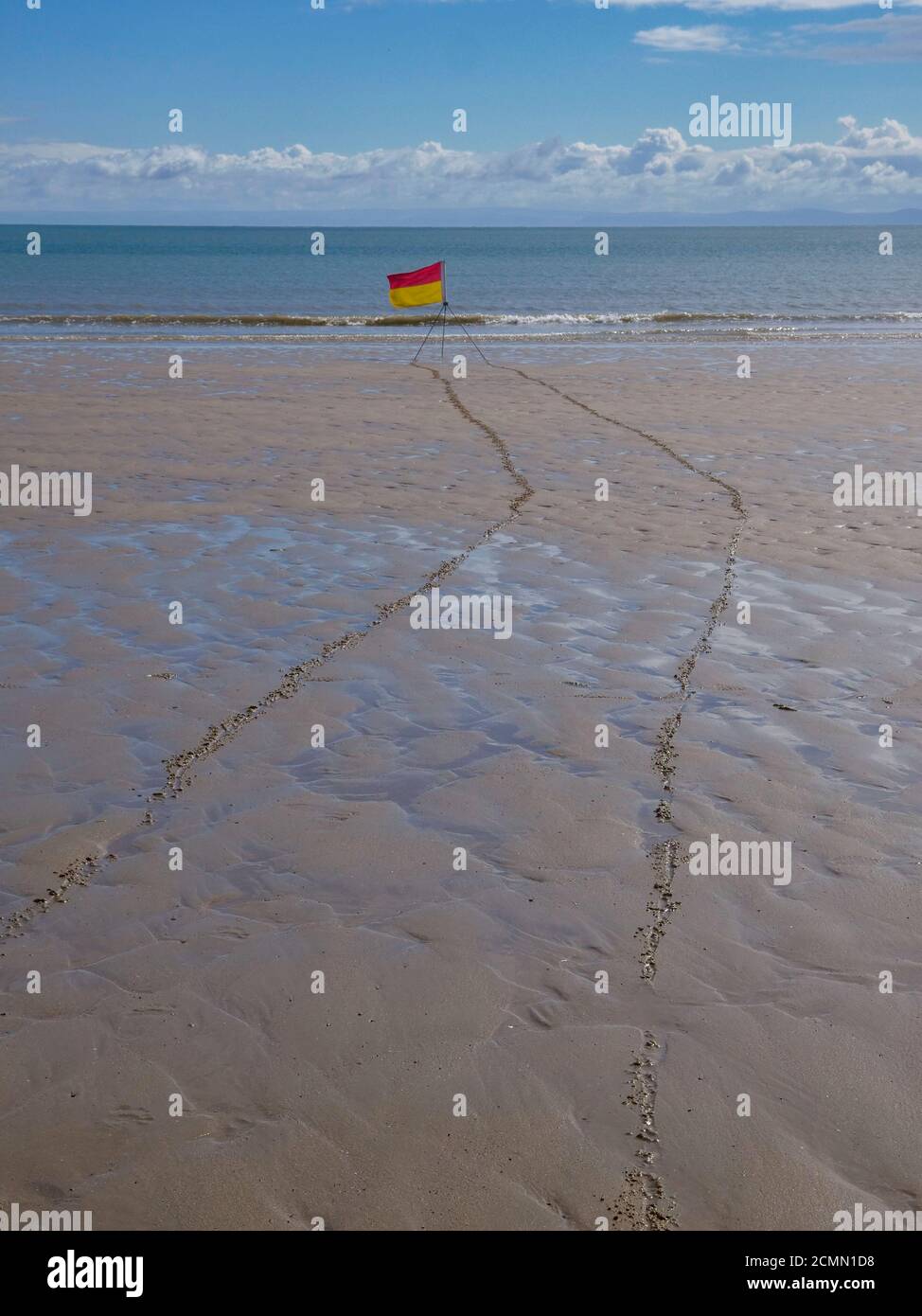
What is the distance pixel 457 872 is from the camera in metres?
5.59

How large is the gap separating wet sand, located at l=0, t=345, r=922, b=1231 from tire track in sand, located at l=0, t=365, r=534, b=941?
0.03 meters

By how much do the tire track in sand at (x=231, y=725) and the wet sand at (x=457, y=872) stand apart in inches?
1.3

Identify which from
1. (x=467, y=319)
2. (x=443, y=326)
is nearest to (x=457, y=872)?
(x=443, y=326)

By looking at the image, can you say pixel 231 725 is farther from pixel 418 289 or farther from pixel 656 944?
pixel 418 289

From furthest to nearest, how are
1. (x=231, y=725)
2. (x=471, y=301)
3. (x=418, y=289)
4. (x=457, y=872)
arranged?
(x=471, y=301), (x=418, y=289), (x=231, y=725), (x=457, y=872)

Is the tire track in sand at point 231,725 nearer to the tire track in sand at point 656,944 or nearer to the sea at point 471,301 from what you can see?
the tire track in sand at point 656,944

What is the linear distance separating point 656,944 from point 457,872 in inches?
41.7

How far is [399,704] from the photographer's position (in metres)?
7.53

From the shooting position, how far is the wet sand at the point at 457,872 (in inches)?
150

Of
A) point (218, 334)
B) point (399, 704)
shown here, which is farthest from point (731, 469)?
point (218, 334)

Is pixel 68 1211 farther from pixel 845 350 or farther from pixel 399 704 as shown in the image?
pixel 845 350

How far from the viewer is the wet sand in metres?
3.80

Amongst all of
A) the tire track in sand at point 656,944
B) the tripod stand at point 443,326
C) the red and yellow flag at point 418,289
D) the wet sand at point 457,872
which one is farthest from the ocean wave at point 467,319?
the tire track in sand at point 656,944
